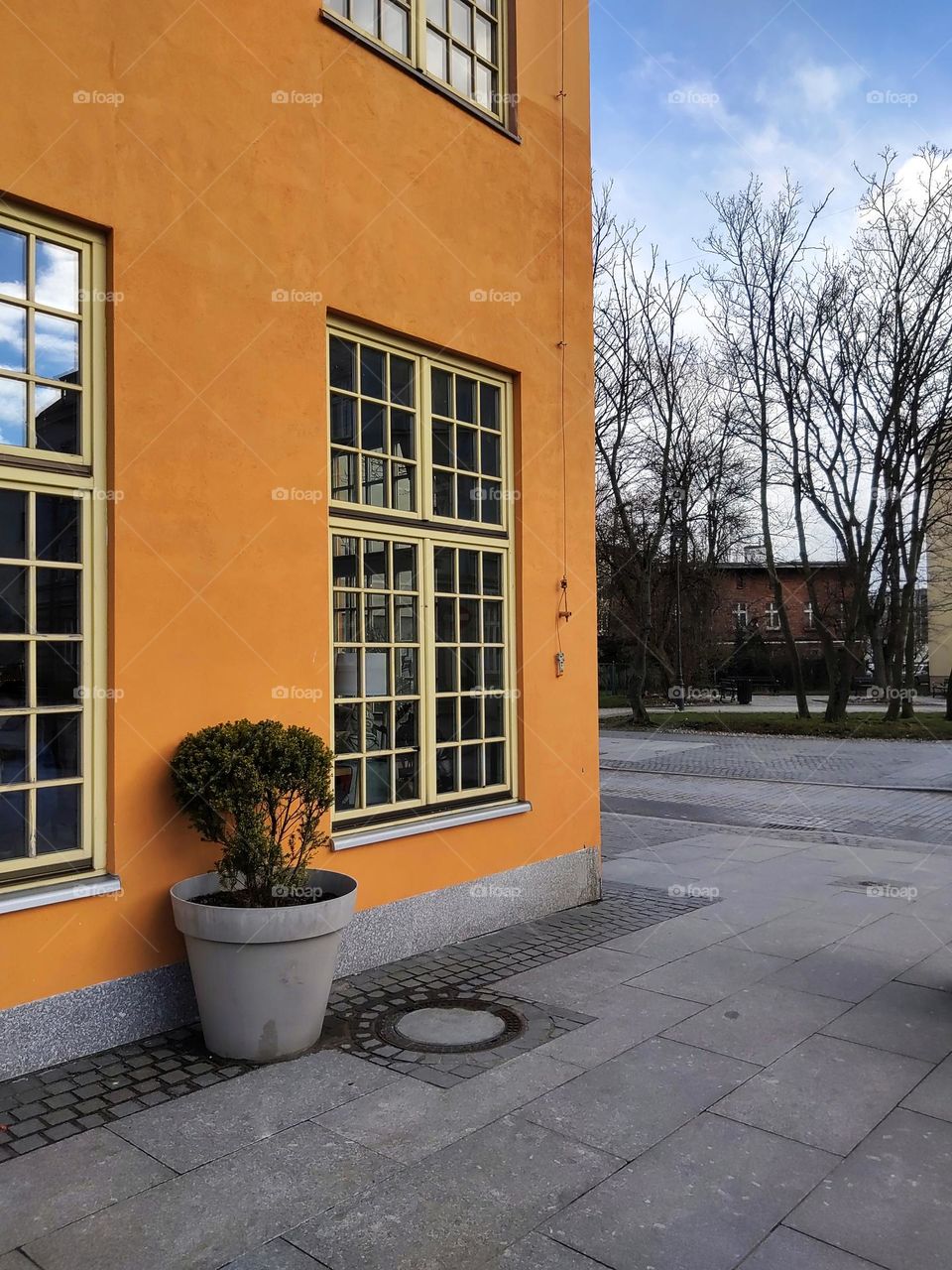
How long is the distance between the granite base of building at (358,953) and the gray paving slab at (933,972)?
2539 mm

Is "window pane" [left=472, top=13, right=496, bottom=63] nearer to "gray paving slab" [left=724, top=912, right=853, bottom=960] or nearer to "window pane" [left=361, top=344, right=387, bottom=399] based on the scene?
"window pane" [left=361, top=344, right=387, bottom=399]

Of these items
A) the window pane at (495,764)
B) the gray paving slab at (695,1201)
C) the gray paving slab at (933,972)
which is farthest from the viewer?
the window pane at (495,764)

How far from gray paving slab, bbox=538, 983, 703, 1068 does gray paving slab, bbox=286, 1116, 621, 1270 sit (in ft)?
2.76

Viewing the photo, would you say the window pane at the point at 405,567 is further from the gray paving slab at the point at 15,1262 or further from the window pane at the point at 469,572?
the gray paving slab at the point at 15,1262

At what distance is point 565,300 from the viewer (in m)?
7.80

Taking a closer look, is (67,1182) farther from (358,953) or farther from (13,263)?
(13,263)

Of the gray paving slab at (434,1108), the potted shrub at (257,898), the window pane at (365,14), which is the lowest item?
the gray paving slab at (434,1108)

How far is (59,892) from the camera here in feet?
14.6

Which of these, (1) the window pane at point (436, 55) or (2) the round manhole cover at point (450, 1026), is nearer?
(2) the round manhole cover at point (450, 1026)

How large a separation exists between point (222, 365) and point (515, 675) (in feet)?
10.4

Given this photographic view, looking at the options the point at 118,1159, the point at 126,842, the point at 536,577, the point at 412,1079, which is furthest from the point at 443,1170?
the point at 536,577

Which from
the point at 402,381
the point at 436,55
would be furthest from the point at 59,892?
the point at 436,55

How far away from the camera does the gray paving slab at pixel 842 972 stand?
5.61 metres

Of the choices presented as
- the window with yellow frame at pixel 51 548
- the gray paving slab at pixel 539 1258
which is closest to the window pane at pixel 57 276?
the window with yellow frame at pixel 51 548
